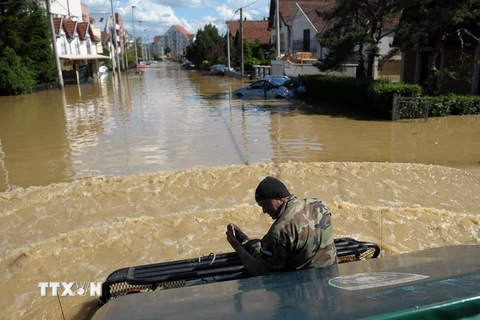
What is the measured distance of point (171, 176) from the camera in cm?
882

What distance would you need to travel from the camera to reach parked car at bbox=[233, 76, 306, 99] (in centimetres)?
2398

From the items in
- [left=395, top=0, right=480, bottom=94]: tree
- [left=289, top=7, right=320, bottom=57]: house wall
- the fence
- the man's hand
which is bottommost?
the fence

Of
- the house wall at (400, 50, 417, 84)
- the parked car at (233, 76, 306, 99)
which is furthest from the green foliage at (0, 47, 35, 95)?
the house wall at (400, 50, 417, 84)

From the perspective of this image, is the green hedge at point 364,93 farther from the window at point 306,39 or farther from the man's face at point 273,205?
the window at point 306,39

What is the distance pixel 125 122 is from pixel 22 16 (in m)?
22.0

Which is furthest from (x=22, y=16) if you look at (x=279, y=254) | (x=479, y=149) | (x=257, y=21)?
(x=257, y=21)

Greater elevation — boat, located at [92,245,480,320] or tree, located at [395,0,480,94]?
tree, located at [395,0,480,94]

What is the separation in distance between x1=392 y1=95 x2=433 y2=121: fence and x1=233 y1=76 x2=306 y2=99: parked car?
883 centimetres

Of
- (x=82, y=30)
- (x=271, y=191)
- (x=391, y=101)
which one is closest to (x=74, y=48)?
(x=82, y=30)

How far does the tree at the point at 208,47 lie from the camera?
66625mm

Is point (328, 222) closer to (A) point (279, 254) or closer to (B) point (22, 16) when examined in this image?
(A) point (279, 254)

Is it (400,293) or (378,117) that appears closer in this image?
(400,293)

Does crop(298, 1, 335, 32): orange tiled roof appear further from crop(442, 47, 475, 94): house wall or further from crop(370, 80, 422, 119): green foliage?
crop(370, 80, 422, 119): green foliage
